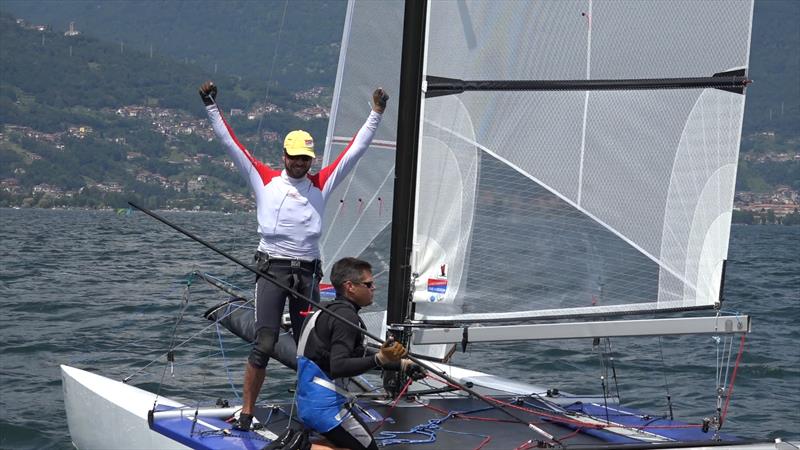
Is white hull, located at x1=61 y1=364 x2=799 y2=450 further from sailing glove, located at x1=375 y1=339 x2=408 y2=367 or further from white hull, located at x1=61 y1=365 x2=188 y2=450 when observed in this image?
sailing glove, located at x1=375 y1=339 x2=408 y2=367

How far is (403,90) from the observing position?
6.24 meters

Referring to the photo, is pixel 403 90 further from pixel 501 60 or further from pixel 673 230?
pixel 673 230

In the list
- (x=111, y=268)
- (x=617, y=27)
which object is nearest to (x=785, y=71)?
(x=111, y=268)

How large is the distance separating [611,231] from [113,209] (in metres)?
68.4

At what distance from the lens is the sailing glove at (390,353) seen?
493 centimetres

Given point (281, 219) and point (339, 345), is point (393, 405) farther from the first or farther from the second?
point (339, 345)

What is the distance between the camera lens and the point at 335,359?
507 centimetres

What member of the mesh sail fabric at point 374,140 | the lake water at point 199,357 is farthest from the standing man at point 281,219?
the mesh sail fabric at point 374,140

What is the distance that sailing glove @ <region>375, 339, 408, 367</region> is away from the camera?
4.93 meters

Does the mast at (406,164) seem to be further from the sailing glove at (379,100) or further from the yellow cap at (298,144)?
the yellow cap at (298,144)

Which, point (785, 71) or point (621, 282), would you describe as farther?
point (785, 71)

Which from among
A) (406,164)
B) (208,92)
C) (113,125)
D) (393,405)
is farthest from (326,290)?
(113,125)

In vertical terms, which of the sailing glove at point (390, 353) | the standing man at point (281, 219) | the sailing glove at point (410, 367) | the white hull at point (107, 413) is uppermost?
the standing man at point (281, 219)

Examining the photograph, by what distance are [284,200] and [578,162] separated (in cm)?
149
